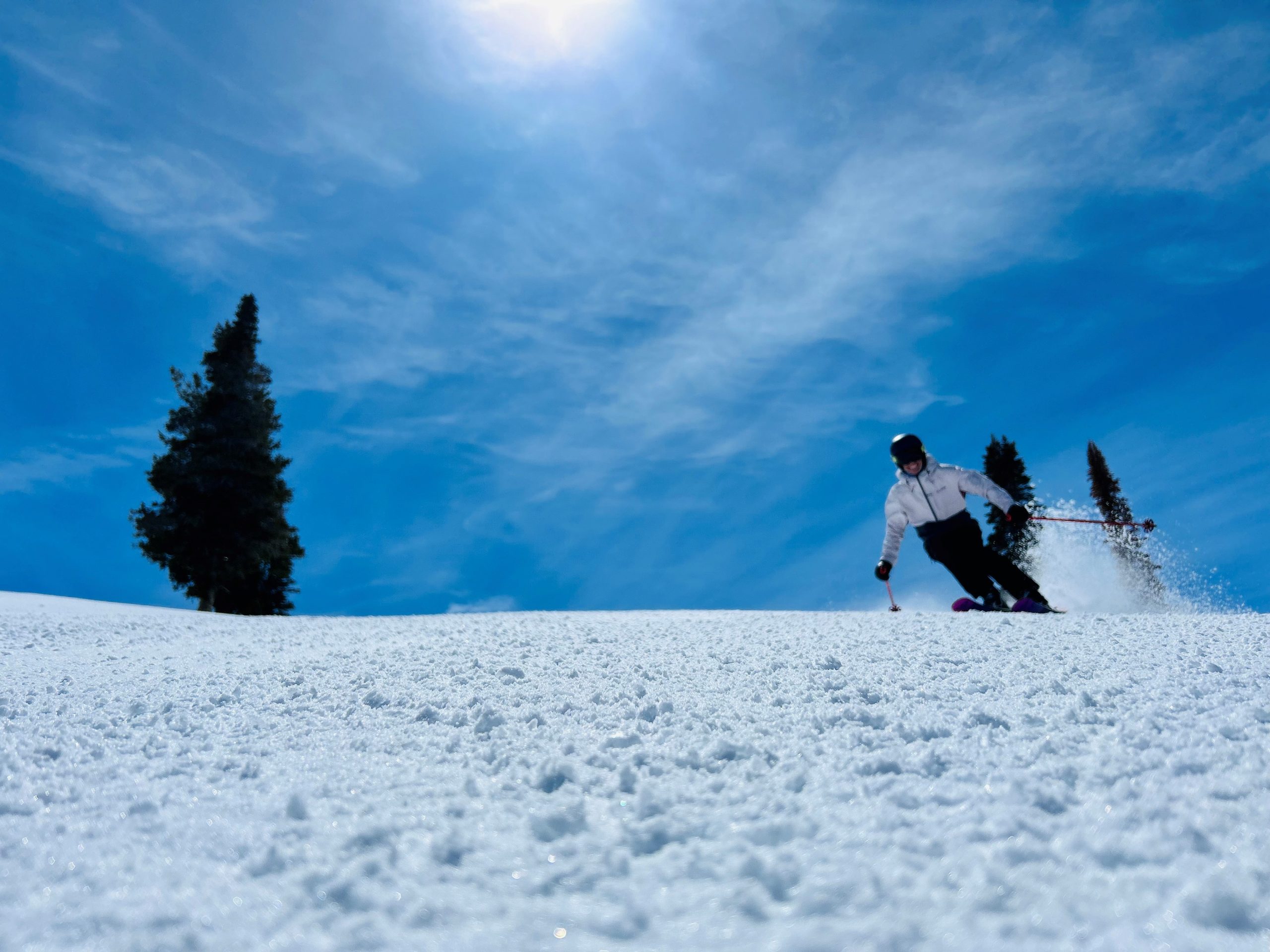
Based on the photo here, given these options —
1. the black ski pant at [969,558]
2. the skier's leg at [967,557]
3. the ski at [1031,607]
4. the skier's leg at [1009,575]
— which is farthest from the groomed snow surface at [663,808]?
the skier's leg at [967,557]

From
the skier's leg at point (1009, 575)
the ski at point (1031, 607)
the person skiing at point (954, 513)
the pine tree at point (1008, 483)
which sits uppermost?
the pine tree at point (1008, 483)

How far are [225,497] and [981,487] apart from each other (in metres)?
18.2

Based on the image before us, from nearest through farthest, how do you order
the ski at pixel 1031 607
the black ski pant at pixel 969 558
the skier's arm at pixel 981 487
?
the ski at pixel 1031 607
the black ski pant at pixel 969 558
the skier's arm at pixel 981 487

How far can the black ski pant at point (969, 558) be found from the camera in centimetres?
848

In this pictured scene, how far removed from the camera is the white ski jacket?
8.79 meters

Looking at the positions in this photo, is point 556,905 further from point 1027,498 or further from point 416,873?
point 1027,498

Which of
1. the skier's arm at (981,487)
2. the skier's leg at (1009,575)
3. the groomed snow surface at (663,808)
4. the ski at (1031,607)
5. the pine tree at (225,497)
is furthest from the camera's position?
the pine tree at (225,497)

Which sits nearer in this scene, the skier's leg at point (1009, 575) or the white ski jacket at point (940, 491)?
the skier's leg at point (1009, 575)

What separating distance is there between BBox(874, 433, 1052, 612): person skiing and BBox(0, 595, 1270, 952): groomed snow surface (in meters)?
4.20

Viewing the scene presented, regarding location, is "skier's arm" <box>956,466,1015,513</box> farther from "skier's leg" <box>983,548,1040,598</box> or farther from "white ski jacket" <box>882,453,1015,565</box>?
"skier's leg" <box>983,548,1040,598</box>

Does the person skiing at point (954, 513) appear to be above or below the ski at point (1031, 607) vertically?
above

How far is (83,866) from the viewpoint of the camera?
6.95 feet

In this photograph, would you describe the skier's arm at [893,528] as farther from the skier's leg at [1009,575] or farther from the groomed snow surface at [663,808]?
the groomed snow surface at [663,808]

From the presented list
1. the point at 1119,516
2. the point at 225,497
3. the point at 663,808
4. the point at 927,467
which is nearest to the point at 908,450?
the point at 927,467
